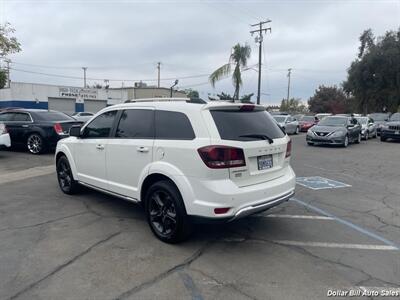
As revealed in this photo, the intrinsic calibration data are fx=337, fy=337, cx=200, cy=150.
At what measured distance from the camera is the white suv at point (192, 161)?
3.81m

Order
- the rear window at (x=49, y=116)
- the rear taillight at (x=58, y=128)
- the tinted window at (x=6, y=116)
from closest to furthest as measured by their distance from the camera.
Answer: the rear taillight at (x=58, y=128), the rear window at (x=49, y=116), the tinted window at (x=6, y=116)

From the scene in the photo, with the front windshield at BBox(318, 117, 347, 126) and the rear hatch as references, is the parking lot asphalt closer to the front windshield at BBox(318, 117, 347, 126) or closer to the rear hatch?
the rear hatch

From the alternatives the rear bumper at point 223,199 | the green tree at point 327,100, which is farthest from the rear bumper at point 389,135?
the green tree at point 327,100

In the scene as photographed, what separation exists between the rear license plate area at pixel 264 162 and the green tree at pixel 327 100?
69.3 meters

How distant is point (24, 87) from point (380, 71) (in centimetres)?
4065

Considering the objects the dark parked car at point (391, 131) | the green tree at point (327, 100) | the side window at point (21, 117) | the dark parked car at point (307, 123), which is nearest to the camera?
the side window at point (21, 117)

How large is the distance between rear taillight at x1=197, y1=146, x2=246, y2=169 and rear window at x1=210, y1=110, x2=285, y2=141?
17cm

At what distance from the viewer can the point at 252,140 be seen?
414cm

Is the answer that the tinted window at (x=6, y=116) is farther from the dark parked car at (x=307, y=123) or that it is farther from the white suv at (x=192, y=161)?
the dark parked car at (x=307, y=123)

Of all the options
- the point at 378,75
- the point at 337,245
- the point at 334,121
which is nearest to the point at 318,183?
the point at 337,245

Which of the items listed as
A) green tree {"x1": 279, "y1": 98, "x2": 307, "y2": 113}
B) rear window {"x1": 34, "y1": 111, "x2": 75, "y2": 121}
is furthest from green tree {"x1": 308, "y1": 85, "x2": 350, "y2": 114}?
rear window {"x1": 34, "y1": 111, "x2": 75, "y2": 121}

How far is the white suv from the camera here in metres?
3.81

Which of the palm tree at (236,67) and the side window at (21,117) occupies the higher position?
the palm tree at (236,67)

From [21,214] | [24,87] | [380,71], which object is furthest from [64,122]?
[380,71]
